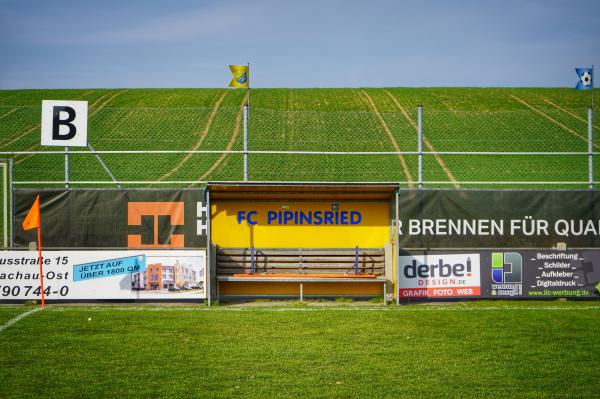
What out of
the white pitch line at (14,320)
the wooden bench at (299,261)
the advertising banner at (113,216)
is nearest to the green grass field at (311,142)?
the advertising banner at (113,216)

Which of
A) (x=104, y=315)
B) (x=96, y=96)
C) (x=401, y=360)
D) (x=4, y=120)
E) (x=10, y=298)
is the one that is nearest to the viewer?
(x=401, y=360)

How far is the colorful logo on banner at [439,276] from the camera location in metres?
13.7

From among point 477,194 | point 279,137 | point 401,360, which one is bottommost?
point 401,360

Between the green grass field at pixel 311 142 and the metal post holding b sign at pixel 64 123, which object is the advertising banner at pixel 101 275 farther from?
the green grass field at pixel 311 142

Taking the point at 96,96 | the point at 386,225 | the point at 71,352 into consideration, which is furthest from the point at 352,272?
the point at 96,96

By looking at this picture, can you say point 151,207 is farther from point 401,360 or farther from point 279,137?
point 401,360

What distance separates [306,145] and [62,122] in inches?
349

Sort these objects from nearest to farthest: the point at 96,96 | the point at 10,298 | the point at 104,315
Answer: the point at 104,315
the point at 10,298
the point at 96,96

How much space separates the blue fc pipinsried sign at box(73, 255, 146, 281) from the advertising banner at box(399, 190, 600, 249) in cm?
510

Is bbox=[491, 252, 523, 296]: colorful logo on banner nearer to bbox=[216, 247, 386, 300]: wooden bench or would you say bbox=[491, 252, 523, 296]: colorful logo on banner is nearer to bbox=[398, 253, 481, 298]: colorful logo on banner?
bbox=[398, 253, 481, 298]: colorful logo on banner

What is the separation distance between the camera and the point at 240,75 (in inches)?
619

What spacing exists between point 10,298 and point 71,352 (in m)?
4.85

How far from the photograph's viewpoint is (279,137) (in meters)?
19.3

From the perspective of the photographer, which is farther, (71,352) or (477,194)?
(477,194)
